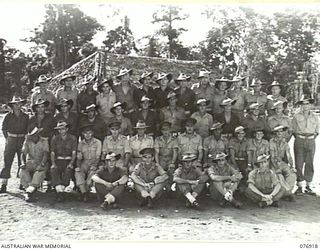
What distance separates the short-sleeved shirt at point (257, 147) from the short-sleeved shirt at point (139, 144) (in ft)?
2.77

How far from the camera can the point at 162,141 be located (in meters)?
3.93

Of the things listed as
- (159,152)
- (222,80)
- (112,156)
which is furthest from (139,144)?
(222,80)

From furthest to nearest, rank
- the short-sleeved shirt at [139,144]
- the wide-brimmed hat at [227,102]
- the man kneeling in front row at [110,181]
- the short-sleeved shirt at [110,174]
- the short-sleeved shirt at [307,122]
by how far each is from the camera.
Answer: the short-sleeved shirt at [307,122] < the wide-brimmed hat at [227,102] < the short-sleeved shirt at [139,144] < the short-sleeved shirt at [110,174] < the man kneeling in front row at [110,181]

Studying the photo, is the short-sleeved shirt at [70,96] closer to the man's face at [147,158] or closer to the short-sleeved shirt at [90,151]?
the short-sleeved shirt at [90,151]

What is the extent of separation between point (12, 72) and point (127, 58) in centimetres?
160

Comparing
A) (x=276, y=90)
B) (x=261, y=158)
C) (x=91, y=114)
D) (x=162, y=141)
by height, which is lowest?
(x=261, y=158)

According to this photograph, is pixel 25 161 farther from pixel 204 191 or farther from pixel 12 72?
pixel 12 72

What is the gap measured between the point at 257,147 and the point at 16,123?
6.96 feet

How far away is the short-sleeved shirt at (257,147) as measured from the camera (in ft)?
12.8

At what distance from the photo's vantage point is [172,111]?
4074 mm

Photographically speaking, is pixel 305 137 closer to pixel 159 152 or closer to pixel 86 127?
pixel 159 152

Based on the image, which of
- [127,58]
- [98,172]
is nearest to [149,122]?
[98,172]

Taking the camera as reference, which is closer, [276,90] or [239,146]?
[239,146]

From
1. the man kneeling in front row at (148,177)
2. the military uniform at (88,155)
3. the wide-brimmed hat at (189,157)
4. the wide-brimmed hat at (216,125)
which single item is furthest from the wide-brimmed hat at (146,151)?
the wide-brimmed hat at (216,125)
